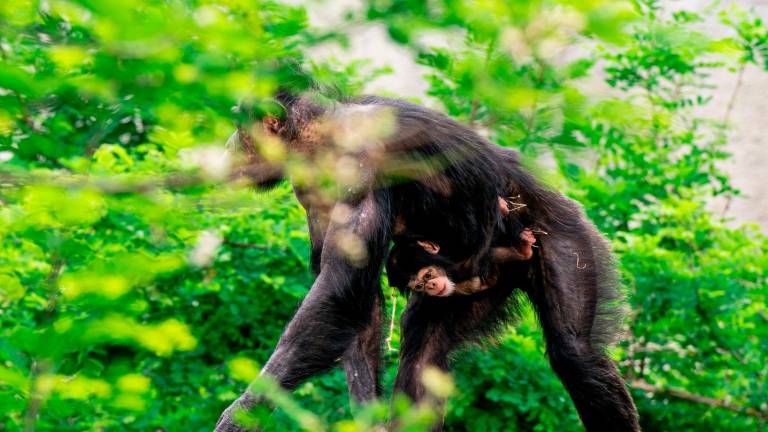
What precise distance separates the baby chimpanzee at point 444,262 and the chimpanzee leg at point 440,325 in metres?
0.14

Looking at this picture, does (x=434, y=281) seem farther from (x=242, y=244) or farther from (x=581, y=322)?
(x=242, y=244)

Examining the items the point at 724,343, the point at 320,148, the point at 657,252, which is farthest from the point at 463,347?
the point at 724,343

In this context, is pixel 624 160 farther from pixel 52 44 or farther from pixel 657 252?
pixel 52 44

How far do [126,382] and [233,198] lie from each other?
1.48 feet

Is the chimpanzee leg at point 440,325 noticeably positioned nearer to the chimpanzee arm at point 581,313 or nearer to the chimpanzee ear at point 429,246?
the chimpanzee arm at point 581,313

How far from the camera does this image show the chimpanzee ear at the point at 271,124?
3772mm

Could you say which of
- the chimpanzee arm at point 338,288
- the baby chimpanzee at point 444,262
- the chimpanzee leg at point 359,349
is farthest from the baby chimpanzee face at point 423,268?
the chimpanzee arm at point 338,288

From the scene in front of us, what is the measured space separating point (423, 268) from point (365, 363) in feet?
1.98

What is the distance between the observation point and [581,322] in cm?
418

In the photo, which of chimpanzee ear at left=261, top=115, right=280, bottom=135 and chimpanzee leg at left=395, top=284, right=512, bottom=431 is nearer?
chimpanzee ear at left=261, top=115, right=280, bottom=135

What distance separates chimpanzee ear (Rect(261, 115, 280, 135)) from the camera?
3772 millimetres

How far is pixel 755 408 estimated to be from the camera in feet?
21.2

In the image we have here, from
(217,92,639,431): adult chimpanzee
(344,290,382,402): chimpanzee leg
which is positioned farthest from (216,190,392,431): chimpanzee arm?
(344,290,382,402): chimpanzee leg

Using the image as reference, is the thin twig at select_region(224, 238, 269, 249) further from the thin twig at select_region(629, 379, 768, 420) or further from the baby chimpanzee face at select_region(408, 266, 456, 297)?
the thin twig at select_region(629, 379, 768, 420)
